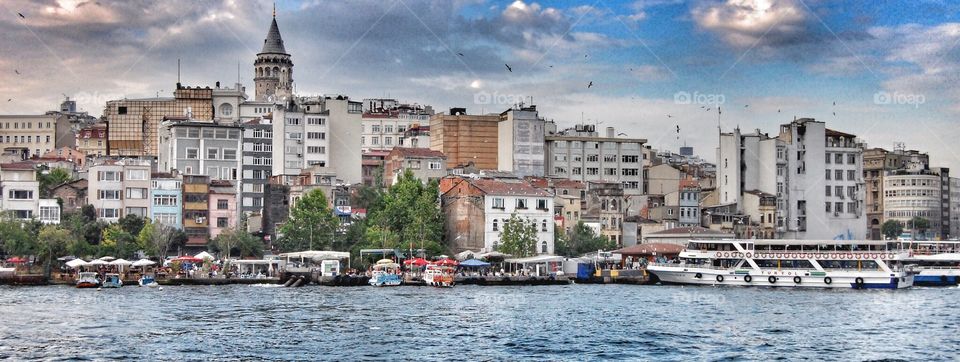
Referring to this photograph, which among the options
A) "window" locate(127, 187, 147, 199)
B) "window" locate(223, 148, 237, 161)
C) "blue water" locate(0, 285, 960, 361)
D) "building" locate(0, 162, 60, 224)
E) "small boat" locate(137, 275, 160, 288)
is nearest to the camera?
"blue water" locate(0, 285, 960, 361)

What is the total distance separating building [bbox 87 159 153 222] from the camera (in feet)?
376

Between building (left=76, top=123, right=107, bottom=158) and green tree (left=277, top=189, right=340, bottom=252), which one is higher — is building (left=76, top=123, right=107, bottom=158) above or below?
above

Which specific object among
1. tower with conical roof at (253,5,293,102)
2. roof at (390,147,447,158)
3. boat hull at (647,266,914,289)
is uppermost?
tower with conical roof at (253,5,293,102)

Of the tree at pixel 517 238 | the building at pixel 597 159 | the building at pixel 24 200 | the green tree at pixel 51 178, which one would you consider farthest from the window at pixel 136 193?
the building at pixel 597 159

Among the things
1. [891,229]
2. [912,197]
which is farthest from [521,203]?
[912,197]

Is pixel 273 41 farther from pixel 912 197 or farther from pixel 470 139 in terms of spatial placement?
pixel 912 197

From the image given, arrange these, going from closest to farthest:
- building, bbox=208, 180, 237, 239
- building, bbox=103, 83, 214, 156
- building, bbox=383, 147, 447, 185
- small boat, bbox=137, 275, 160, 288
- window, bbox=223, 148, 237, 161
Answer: small boat, bbox=137, 275, 160, 288 → building, bbox=208, 180, 237, 239 → window, bbox=223, 148, 237, 161 → building, bbox=383, 147, 447, 185 → building, bbox=103, 83, 214, 156

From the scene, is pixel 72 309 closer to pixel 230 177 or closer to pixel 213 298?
pixel 213 298

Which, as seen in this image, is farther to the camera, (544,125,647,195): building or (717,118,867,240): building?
(544,125,647,195): building

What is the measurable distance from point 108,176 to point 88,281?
25.2 m

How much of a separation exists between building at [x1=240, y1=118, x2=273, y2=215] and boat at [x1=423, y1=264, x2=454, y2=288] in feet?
106

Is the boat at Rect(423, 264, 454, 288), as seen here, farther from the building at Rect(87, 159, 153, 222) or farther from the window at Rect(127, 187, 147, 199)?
the window at Rect(127, 187, 147, 199)

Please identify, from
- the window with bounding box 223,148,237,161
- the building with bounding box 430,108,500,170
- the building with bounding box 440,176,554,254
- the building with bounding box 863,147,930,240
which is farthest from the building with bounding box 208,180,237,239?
the building with bounding box 863,147,930,240

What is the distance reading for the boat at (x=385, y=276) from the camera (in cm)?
9681
